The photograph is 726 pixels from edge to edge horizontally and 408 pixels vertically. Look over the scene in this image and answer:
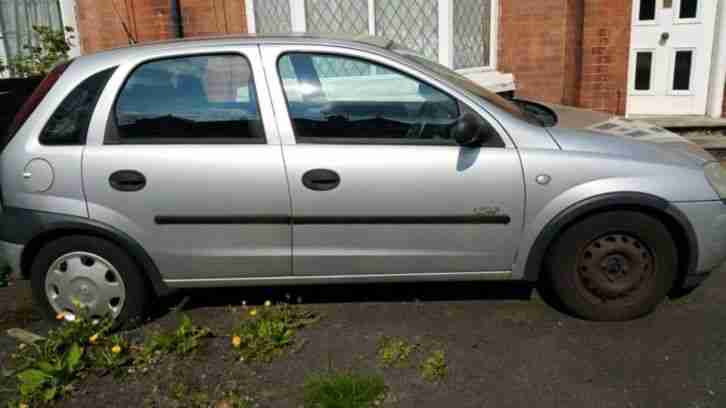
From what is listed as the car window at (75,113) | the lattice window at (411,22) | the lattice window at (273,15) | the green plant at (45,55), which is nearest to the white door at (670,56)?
the lattice window at (411,22)

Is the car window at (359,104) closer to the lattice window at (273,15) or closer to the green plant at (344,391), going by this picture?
the green plant at (344,391)

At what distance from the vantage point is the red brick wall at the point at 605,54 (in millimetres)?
7000

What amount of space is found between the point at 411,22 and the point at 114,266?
5019 mm

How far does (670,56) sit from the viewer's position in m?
7.43

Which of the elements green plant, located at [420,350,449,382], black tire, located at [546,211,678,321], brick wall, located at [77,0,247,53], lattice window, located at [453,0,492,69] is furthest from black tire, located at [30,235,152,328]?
lattice window, located at [453,0,492,69]

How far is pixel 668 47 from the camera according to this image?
24.3 feet

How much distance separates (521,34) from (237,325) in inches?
211

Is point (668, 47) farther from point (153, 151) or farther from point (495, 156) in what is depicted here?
point (153, 151)

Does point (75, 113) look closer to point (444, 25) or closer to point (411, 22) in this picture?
point (411, 22)

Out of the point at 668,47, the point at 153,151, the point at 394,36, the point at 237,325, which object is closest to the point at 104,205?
the point at 153,151

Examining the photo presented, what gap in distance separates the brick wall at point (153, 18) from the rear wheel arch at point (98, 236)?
4.77m

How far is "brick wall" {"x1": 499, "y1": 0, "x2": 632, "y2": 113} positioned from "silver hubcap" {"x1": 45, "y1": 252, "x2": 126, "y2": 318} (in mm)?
5554

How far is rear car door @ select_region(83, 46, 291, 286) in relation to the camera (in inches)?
125

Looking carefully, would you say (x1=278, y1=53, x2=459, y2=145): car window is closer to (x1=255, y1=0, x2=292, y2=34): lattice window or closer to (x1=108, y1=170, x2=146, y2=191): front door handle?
(x1=108, y1=170, x2=146, y2=191): front door handle
